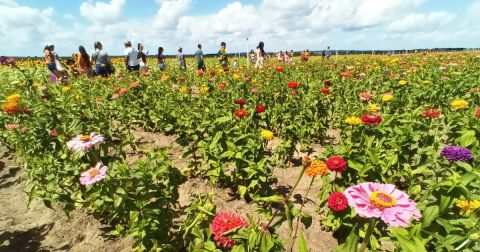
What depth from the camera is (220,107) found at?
5.72m

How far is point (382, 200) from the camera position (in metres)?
1.40

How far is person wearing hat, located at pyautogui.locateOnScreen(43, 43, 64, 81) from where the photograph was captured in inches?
364

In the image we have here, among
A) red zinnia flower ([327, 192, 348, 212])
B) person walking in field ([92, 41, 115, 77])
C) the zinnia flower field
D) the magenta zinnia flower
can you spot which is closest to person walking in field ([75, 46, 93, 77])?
person walking in field ([92, 41, 115, 77])

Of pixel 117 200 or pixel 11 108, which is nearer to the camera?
pixel 117 200

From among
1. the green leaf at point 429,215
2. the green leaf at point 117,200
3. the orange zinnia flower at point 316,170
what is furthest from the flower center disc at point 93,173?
the green leaf at point 429,215

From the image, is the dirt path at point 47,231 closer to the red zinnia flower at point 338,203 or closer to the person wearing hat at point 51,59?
the red zinnia flower at point 338,203

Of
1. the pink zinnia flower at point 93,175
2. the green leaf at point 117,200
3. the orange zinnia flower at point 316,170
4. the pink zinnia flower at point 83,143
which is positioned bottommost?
the green leaf at point 117,200

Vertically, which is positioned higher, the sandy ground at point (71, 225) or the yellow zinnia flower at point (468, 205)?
the yellow zinnia flower at point (468, 205)

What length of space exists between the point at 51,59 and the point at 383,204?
1020 cm

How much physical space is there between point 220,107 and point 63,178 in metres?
2.86

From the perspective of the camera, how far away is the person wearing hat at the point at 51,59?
30.3ft

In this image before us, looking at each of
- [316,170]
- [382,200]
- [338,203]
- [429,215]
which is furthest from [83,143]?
[429,215]

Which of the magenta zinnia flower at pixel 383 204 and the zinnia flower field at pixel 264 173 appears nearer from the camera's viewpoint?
the magenta zinnia flower at pixel 383 204

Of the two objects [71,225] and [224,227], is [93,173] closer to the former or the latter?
[224,227]
